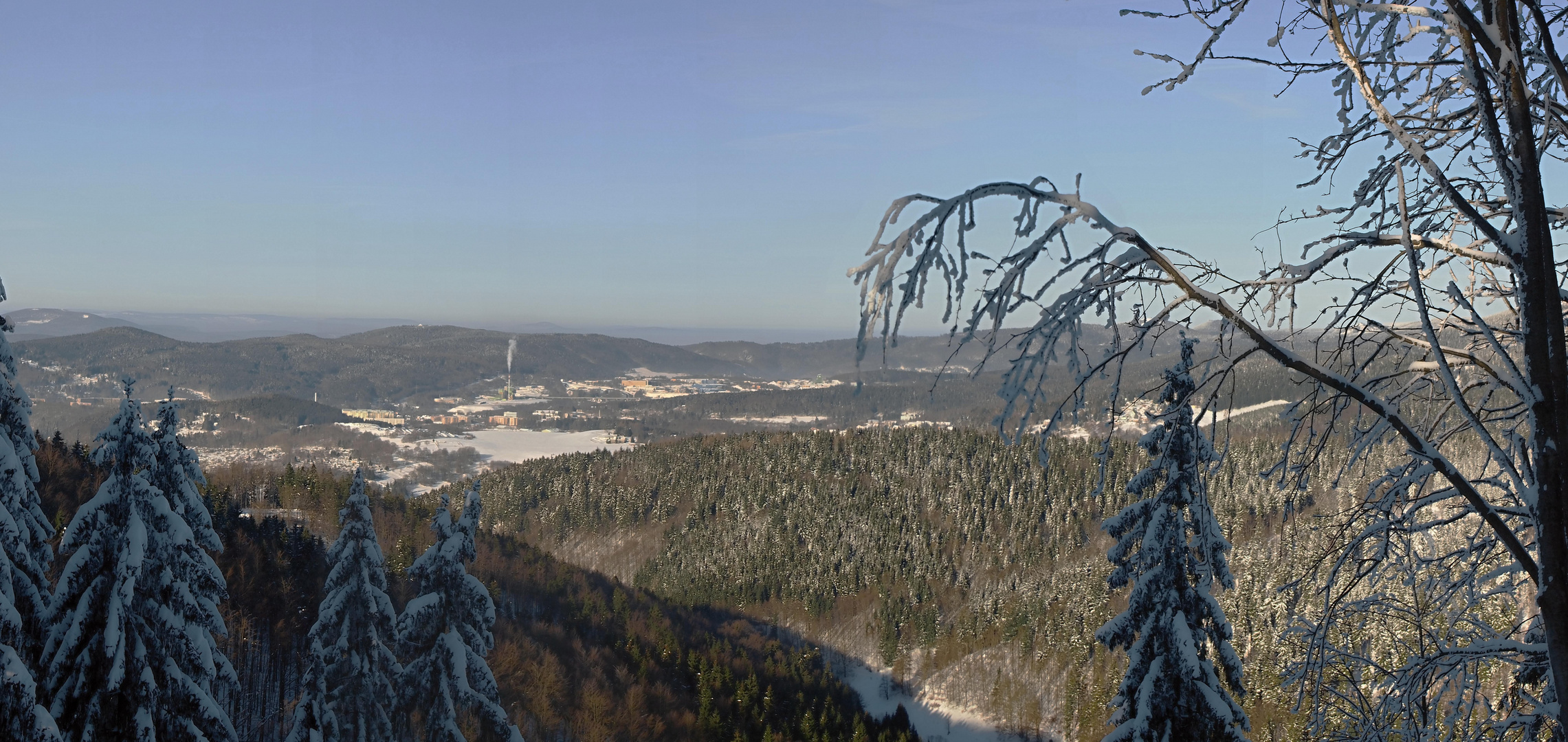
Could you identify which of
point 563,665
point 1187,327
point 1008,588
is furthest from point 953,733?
point 1187,327

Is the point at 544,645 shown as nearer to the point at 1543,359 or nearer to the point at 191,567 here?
the point at 191,567

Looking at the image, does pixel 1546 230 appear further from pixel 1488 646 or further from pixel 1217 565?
pixel 1217 565

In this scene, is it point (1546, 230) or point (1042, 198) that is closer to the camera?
point (1042, 198)

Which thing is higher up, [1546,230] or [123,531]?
[1546,230]

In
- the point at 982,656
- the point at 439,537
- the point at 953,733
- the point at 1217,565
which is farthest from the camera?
the point at 982,656

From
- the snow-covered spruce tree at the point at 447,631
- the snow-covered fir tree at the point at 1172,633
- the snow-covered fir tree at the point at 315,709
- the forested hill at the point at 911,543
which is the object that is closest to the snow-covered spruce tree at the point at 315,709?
the snow-covered fir tree at the point at 315,709

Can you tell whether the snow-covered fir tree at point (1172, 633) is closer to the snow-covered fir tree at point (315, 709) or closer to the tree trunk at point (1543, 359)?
the tree trunk at point (1543, 359)

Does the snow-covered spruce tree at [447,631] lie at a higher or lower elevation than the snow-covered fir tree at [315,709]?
higher
